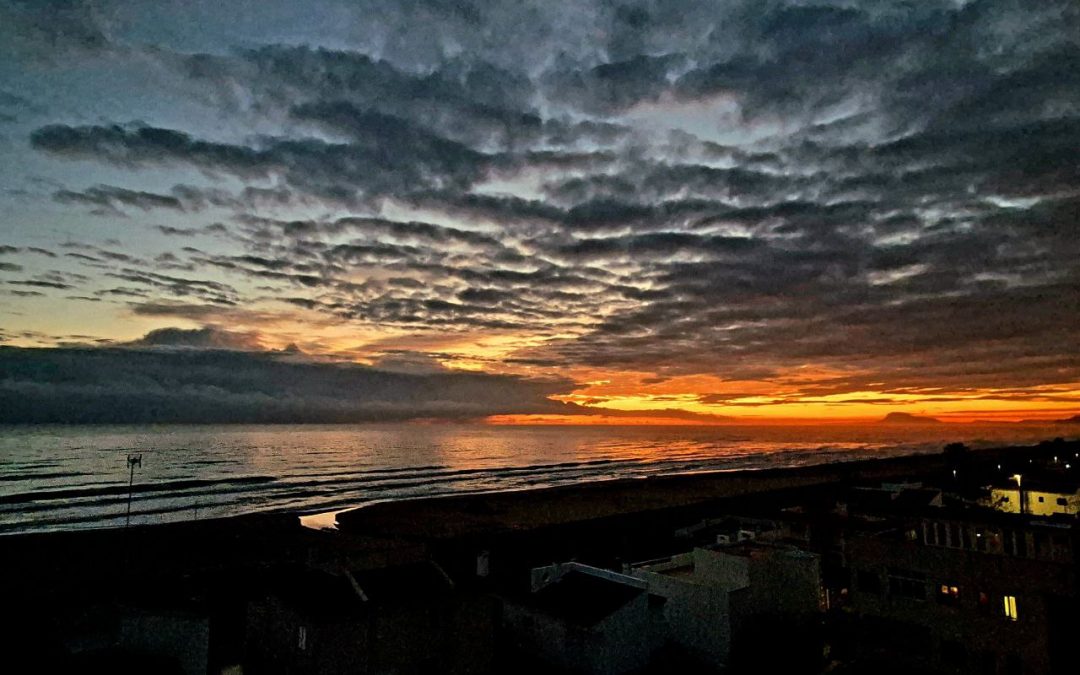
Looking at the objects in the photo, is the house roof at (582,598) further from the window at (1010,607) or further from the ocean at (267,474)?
the ocean at (267,474)

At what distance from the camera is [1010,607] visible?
66.3 feet

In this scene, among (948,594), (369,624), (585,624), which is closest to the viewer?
(369,624)

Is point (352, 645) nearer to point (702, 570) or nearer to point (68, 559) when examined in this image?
point (702, 570)

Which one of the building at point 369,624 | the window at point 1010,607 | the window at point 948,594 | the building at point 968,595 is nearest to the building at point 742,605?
the building at point 968,595

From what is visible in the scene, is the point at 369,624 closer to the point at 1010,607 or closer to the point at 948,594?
the point at 948,594

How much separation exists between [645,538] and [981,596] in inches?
1318

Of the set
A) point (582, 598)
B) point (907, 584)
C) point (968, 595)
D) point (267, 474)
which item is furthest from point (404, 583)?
point (267, 474)

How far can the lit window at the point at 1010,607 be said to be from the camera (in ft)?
66.1

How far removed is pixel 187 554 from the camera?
1758 inches

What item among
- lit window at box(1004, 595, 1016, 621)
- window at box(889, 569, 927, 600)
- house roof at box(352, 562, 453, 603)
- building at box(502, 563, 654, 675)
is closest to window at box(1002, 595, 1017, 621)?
lit window at box(1004, 595, 1016, 621)

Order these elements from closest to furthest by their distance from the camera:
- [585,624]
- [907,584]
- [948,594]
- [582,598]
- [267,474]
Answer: [948,594], [585,624], [907,584], [582,598], [267,474]

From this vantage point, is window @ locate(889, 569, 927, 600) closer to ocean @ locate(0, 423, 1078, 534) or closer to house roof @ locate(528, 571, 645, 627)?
house roof @ locate(528, 571, 645, 627)

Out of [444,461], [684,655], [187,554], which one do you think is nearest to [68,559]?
[187,554]

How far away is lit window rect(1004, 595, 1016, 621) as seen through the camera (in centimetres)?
2014
